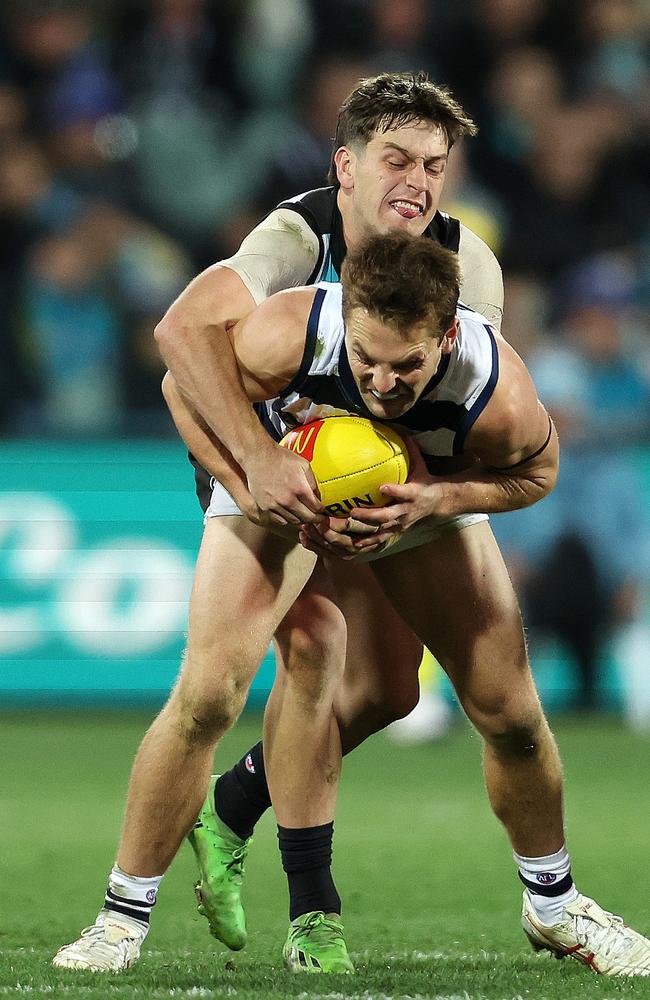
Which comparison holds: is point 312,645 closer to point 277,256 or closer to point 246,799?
point 246,799

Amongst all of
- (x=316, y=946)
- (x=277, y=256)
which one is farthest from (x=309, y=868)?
(x=277, y=256)

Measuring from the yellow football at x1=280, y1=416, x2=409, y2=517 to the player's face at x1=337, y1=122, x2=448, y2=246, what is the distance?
2.39 feet

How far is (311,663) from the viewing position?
4500 mm

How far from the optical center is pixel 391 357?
151 inches

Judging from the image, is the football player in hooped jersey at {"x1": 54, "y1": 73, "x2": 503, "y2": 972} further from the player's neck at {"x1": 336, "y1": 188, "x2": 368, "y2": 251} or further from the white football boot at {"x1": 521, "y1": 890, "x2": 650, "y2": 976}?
the white football boot at {"x1": 521, "y1": 890, "x2": 650, "y2": 976}

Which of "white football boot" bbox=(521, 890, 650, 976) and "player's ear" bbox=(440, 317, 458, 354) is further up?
"player's ear" bbox=(440, 317, 458, 354)

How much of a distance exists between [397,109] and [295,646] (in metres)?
1.47

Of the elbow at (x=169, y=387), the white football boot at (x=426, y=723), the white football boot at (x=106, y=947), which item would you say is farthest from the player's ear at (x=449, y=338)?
the white football boot at (x=426, y=723)

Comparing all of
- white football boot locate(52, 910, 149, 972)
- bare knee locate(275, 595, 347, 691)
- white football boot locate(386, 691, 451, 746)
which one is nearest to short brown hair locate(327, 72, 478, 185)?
bare knee locate(275, 595, 347, 691)

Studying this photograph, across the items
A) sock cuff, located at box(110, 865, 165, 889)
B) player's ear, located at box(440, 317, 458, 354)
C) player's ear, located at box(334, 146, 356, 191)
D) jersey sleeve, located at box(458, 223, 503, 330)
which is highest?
player's ear, located at box(334, 146, 356, 191)

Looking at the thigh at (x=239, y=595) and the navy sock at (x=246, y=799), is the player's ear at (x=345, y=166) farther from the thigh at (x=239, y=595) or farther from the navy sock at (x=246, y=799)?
the navy sock at (x=246, y=799)

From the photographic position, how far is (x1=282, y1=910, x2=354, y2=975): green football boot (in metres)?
4.16

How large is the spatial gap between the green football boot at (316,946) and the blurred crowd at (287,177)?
6.23 meters

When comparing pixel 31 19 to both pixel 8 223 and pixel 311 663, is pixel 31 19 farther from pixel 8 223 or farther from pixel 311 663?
pixel 311 663
